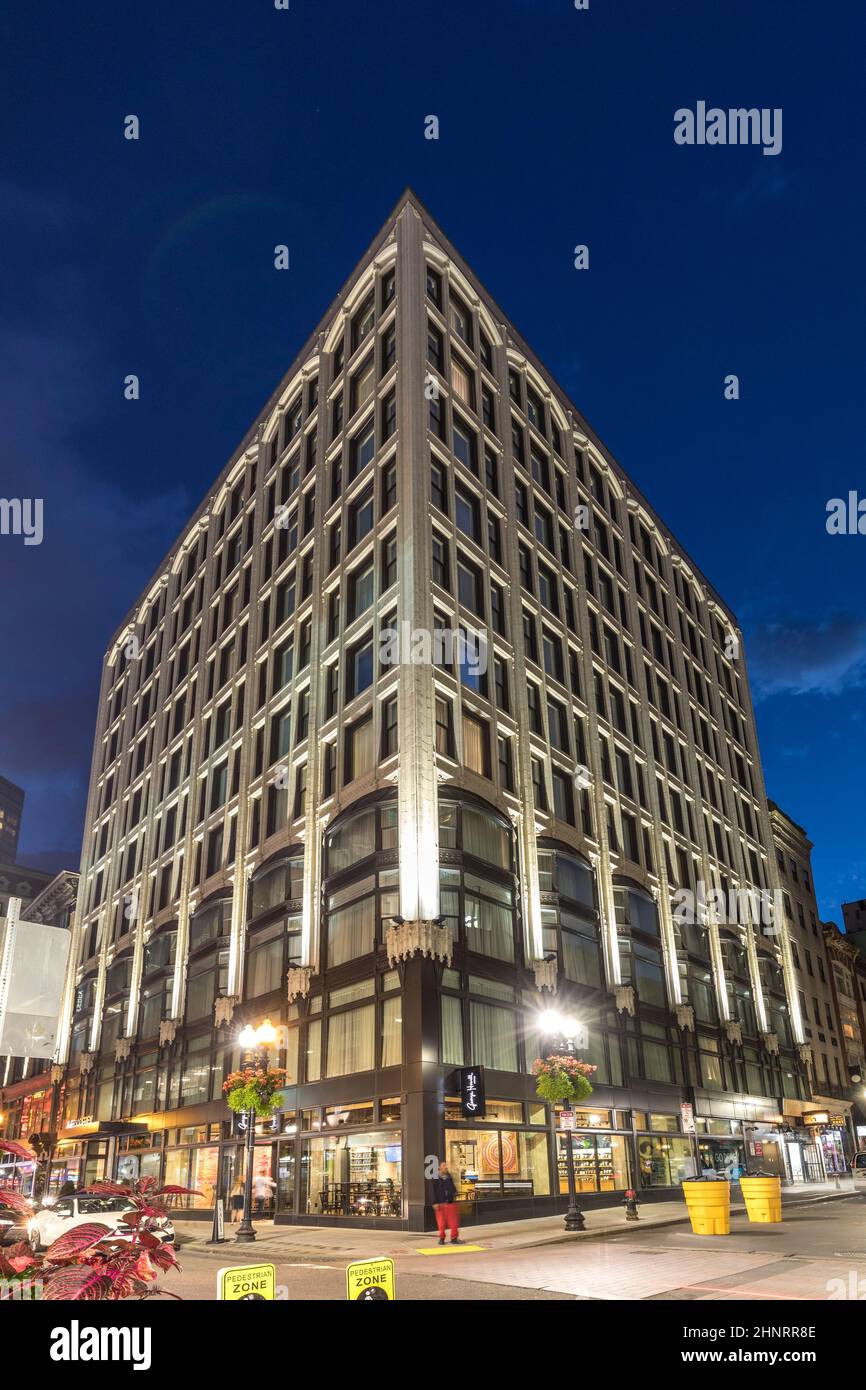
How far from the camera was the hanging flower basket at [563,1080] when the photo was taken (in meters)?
27.4

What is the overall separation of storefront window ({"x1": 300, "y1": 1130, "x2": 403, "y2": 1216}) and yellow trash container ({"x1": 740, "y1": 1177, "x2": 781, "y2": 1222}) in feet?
32.6

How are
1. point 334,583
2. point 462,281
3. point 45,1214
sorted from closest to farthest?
point 45,1214, point 334,583, point 462,281

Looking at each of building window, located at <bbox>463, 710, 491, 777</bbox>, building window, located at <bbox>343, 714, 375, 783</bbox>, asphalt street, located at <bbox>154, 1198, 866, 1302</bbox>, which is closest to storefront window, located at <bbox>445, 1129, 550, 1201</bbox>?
asphalt street, located at <bbox>154, 1198, 866, 1302</bbox>

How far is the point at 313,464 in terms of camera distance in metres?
49.5

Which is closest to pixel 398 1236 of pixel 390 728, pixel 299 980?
pixel 299 980

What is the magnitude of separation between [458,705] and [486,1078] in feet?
43.8

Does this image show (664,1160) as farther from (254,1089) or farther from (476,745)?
(254,1089)

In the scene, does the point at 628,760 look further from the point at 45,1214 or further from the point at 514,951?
the point at 45,1214

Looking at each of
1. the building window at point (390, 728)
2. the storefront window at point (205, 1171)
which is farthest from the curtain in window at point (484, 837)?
the storefront window at point (205, 1171)

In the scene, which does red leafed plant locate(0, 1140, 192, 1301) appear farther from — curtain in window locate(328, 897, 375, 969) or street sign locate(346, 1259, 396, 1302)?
curtain in window locate(328, 897, 375, 969)

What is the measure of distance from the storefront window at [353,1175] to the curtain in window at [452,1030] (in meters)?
2.82

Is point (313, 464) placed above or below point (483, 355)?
below

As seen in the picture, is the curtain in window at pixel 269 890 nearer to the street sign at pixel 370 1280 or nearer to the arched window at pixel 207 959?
the arched window at pixel 207 959
